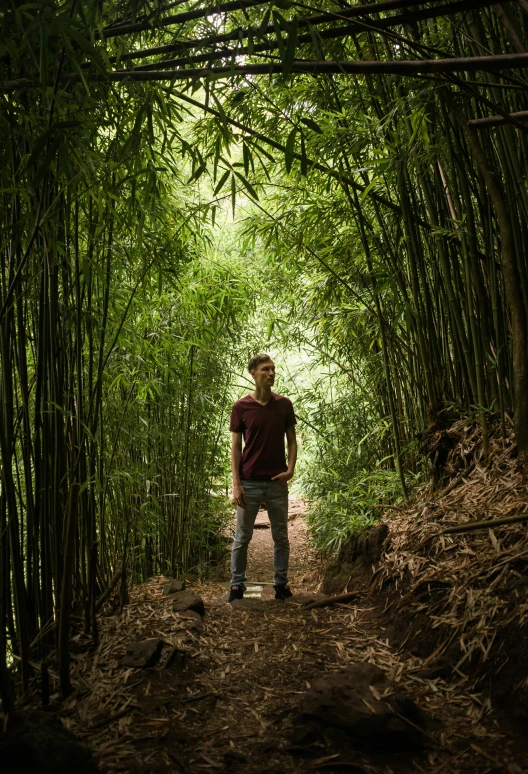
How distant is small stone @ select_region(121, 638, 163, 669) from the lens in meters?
2.06

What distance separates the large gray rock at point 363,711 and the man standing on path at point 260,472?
1370mm

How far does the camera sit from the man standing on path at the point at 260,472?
10.2ft

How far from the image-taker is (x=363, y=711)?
159cm

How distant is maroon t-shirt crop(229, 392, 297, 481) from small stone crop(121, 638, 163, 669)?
1.11m

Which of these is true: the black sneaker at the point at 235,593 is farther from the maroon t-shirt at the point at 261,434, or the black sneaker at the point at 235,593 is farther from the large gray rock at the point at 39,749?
the large gray rock at the point at 39,749

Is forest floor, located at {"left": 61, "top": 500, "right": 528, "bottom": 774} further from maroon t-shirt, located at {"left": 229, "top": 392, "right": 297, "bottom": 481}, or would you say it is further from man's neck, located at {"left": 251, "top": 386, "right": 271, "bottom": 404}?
man's neck, located at {"left": 251, "top": 386, "right": 271, "bottom": 404}

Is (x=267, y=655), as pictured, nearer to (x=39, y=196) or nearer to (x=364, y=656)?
(x=364, y=656)

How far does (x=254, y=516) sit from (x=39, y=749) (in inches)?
73.7

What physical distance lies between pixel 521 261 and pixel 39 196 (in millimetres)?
1709

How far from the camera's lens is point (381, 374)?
3600mm

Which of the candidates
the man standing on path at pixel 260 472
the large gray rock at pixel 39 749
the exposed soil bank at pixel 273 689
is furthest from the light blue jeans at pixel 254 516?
the large gray rock at pixel 39 749

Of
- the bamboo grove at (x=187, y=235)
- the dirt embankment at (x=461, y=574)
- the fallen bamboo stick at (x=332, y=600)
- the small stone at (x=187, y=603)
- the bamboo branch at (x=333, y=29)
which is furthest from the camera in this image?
the fallen bamboo stick at (x=332, y=600)

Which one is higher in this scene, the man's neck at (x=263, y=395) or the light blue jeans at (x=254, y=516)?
the man's neck at (x=263, y=395)

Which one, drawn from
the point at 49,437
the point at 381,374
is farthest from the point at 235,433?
the point at 49,437
